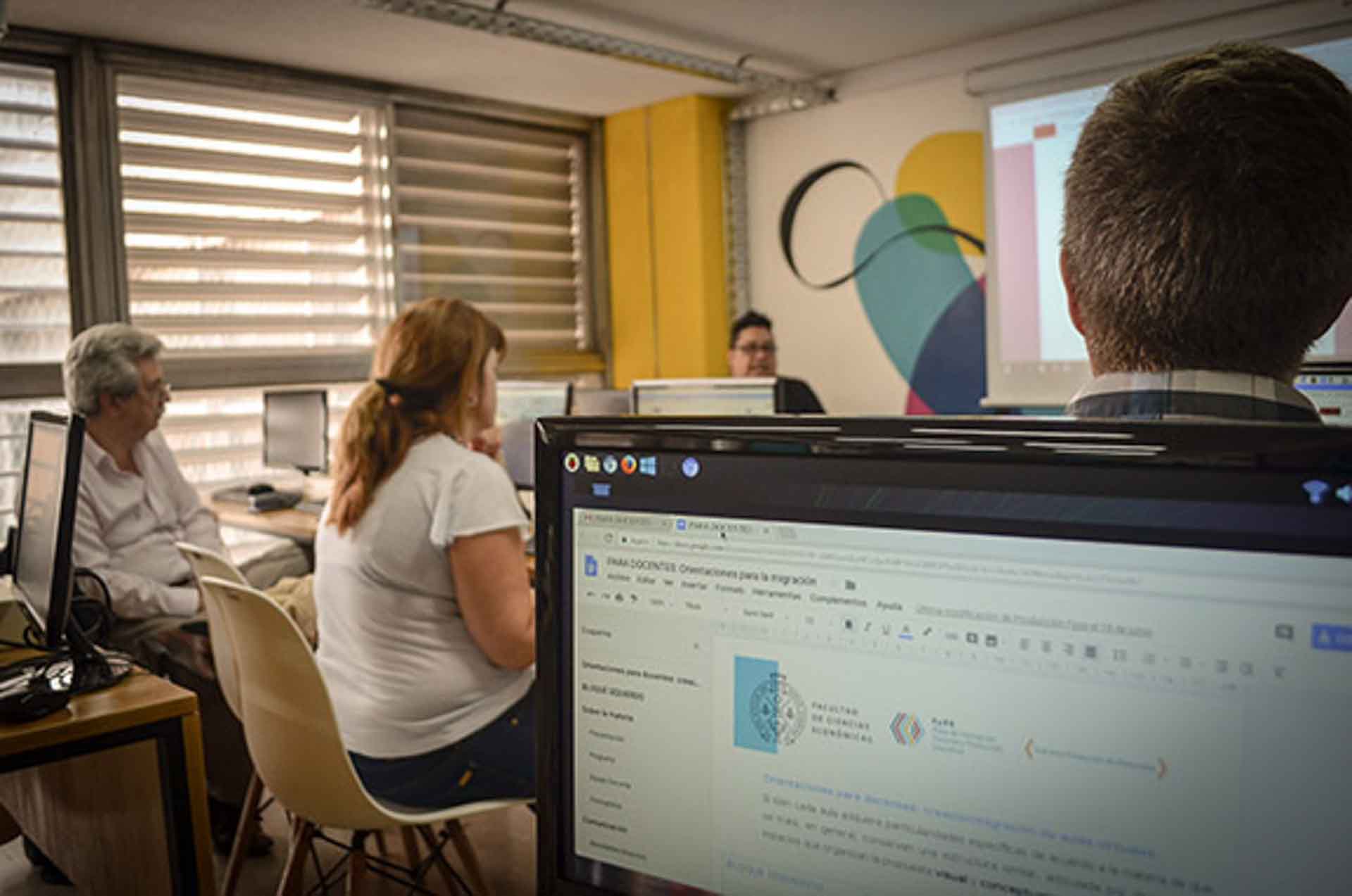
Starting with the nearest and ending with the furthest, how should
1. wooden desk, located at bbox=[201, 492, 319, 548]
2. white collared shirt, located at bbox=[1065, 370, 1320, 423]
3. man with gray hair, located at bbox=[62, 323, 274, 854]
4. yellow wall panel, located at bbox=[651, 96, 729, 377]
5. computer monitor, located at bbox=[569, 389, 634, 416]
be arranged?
1. white collared shirt, located at bbox=[1065, 370, 1320, 423]
2. man with gray hair, located at bbox=[62, 323, 274, 854]
3. wooden desk, located at bbox=[201, 492, 319, 548]
4. computer monitor, located at bbox=[569, 389, 634, 416]
5. yellow wall panel, located at bbox=[651, 96, 729, 377]

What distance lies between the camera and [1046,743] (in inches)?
22.4

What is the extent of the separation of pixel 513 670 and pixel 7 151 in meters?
3.64

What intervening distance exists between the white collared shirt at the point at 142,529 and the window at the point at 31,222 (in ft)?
5.33

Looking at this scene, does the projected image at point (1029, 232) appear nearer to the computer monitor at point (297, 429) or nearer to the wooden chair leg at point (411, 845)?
the computer monitor at point (297, 429)

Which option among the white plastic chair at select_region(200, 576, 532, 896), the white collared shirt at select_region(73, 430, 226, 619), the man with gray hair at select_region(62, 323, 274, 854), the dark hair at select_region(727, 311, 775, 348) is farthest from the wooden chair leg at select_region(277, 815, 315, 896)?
the dark hair at select_region(727, 311, 775, 348)

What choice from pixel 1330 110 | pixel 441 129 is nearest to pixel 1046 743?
pixel 1330 110

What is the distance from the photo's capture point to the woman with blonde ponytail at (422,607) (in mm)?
1927

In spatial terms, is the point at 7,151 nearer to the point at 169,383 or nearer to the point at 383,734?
the point at 169,383

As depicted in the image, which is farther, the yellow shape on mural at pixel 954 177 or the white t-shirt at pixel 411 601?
the yellow shape on mural at pixel 954 177

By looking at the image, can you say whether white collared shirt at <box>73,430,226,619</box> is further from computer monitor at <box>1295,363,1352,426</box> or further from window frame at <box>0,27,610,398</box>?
computer monitor at <box>1295,363,1352,426</box>

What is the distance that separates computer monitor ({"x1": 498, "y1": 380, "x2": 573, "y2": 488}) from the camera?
12.8 ft

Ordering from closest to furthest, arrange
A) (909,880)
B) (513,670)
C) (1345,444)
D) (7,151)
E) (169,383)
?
(1345,444) → (909,880) → (513,670) → (7,151) → (169,383)

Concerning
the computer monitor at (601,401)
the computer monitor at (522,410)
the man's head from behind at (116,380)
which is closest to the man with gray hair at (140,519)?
the man's head from behind at (116,380)

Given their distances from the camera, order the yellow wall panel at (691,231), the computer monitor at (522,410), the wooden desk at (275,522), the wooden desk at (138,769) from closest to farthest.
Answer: the wooden desk at (138,769) < the wooden desk at (275,522) < the computer monitor at (522,410) < the yellow wall panel at (691,231)
